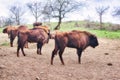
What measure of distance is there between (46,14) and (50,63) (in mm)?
43986

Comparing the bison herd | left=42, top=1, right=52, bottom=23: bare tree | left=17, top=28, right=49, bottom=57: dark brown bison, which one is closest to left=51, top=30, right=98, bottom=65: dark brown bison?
the bison herd

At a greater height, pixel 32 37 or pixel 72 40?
pixel 72 40

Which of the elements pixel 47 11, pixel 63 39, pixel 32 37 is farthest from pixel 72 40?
pixel 47 11

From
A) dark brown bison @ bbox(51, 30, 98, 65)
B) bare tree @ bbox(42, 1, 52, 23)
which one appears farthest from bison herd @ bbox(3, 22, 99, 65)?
bare tree @ bbox(42, 1, 52, 23)

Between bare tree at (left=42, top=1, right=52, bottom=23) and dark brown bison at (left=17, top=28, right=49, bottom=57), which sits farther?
bare tree at (left=42, top=1, right=52, bottom=23)

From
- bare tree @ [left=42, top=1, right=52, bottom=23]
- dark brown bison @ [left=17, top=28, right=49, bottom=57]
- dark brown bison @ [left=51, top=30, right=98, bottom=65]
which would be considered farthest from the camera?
bare tree @ [left=42, top=1, right=52, bottom=23]

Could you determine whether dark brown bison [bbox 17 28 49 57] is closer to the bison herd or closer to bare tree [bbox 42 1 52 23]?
the bison herd

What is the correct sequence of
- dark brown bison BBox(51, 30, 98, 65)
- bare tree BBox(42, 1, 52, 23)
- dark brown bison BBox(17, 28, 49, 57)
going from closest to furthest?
1. dark brown bison BBox(51, 30, 98, 65)
2. dark brown bison BBox(17, 28, 49, 57)
3. bare tree BBox(42, 1, 52, 23)

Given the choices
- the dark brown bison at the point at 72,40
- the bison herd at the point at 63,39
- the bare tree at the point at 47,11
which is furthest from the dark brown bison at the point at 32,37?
the bare tree at the point at 47,11

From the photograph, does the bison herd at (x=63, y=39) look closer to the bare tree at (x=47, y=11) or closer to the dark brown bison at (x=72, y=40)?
the dark brown bison at (x=72, y=40)

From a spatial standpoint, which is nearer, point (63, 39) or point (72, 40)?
point (63, 39)

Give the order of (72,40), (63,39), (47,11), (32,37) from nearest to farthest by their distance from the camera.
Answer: (63,39)
(72,40)
(32,37)
(47,11)

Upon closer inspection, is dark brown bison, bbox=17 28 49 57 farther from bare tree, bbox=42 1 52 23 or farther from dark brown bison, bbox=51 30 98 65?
bare tree, bbox=42 1 52 23

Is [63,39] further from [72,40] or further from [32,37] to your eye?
[32,37]
